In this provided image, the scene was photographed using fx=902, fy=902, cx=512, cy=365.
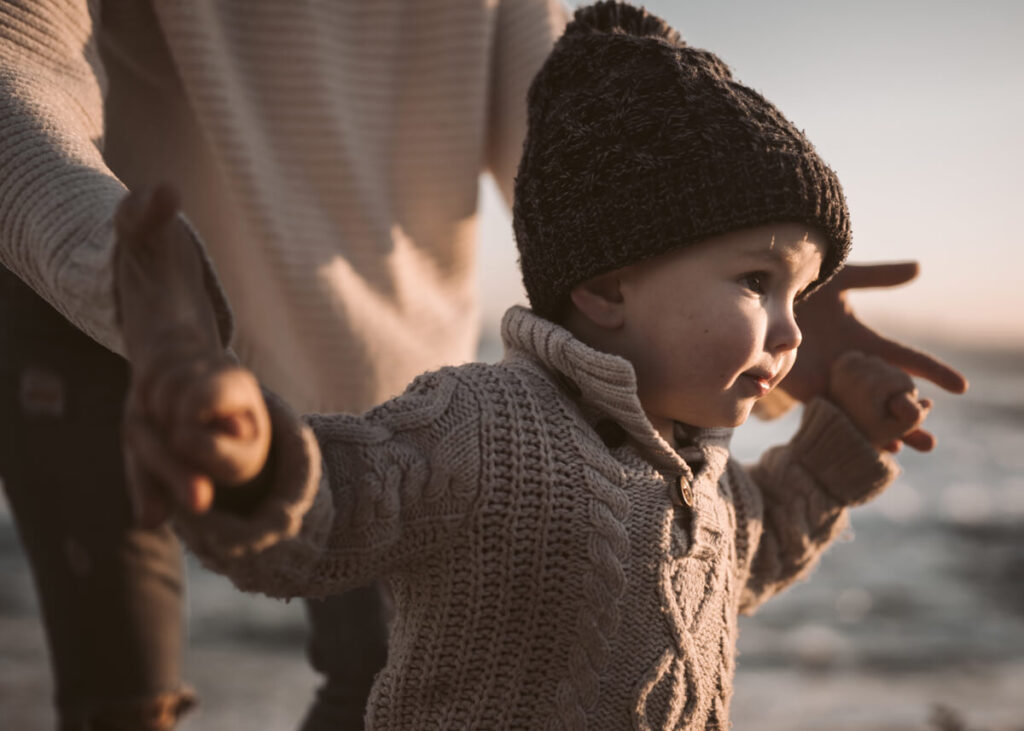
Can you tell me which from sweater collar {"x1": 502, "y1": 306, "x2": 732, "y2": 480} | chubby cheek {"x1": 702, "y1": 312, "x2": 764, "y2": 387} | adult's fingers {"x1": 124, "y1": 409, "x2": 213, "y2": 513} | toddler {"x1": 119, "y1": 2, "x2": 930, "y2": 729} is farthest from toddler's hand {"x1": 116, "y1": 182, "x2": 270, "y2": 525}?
chubby cheek {"x1": 702, "y1": 312, "x2": 764, "y2": 387}

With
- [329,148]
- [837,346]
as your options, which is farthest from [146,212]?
[837,346]

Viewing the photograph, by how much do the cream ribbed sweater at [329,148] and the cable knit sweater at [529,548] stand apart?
1.77 feet

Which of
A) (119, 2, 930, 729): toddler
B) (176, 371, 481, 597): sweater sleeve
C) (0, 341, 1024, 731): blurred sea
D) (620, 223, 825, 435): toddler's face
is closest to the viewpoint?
(176, 371, 481, 597): sweater sleeve

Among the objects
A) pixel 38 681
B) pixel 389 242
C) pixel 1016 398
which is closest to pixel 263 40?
pixel 389 242

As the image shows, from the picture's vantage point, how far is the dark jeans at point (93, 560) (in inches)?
58.5

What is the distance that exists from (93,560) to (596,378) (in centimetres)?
100

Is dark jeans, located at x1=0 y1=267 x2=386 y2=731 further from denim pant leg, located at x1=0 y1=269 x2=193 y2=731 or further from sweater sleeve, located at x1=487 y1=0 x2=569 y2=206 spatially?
sweater sleeve, located at x1=487 y1=0 x2=569 y2=206

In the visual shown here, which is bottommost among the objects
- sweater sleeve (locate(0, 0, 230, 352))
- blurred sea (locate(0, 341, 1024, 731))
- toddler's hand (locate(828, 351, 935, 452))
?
blurred sea (locate(0, 341, 1024, 731))

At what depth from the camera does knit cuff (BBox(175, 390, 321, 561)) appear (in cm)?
74

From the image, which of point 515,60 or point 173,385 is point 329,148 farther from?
point 173,385

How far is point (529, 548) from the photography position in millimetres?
1026

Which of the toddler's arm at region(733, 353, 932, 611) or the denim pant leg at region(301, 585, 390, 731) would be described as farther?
the denim pant leg at region(301, 585, 390, 731)

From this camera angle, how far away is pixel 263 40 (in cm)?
154

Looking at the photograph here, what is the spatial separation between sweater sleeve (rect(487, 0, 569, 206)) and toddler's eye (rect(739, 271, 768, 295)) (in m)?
0.67
